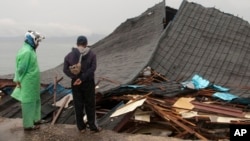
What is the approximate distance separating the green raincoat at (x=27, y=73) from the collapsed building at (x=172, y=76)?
1.11 metres

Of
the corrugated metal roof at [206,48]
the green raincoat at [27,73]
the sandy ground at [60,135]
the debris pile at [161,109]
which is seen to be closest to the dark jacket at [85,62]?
the green raincoat at [27,73]

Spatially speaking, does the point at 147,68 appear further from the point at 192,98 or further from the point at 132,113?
the point at 132,113

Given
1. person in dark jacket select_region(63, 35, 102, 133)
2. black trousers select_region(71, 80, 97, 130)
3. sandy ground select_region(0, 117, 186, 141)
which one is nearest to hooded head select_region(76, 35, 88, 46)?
person in dark jacket select_region(63, 35, 102, 133)

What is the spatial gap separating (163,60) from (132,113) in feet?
14.7

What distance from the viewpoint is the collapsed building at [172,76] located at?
7.30 meters

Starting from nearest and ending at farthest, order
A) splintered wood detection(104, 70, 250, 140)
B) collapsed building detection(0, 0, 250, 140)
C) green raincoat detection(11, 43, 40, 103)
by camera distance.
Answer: green raincoat detection(11, 43, 40, 103), splintered wood detection(104, 70, 250, 140), collapsed building detection(0, 0, 250, 140)

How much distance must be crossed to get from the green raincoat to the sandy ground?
1.96 ft

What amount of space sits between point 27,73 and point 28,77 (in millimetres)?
72

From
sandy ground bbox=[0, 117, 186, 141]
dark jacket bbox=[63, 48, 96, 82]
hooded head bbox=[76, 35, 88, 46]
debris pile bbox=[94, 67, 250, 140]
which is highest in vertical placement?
hooded head bbox=[76, 35, 88, 46]

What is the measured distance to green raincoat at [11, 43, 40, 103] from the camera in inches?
265

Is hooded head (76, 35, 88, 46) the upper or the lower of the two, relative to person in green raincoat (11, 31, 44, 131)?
upper

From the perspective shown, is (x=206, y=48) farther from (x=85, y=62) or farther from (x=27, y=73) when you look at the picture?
(x=27, y=73)

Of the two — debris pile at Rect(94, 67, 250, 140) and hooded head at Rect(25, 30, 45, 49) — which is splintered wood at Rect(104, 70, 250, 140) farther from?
hooded head at Rect(25, 30, 45, 49)

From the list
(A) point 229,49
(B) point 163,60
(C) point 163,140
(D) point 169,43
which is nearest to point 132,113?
(C) point 163,140
